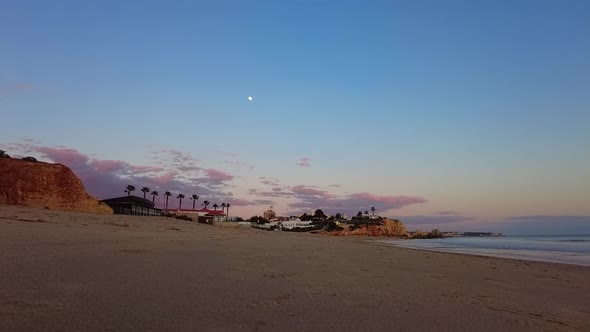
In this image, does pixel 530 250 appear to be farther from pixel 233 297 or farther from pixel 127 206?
pixel 127 206

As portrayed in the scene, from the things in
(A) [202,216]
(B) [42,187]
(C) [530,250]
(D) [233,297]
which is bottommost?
(C) [530,250]

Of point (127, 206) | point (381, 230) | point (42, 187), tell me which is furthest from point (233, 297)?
point (381, 230)

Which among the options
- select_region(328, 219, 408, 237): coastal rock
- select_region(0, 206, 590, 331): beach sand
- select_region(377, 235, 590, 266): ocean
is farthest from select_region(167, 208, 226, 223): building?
select_region(0, 206, 590, 331): beach sand

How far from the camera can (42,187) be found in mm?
32688

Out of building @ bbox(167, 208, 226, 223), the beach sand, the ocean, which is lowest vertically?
the ocean

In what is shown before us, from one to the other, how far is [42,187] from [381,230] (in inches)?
3668

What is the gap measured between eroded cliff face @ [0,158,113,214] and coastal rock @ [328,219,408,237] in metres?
64.2

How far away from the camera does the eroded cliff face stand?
30234mm

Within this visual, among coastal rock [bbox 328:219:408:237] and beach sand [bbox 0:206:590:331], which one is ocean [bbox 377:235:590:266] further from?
coastal rock [bbox 328:219:408:237]

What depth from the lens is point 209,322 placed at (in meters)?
4.17

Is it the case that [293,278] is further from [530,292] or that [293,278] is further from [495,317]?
[530,292]

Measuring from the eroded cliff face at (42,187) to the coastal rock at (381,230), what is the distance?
211 feet

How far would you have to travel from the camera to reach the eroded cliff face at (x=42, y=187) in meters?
30.2

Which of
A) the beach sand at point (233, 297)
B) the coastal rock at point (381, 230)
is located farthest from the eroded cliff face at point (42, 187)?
the coastal rock at point (381, 230)
